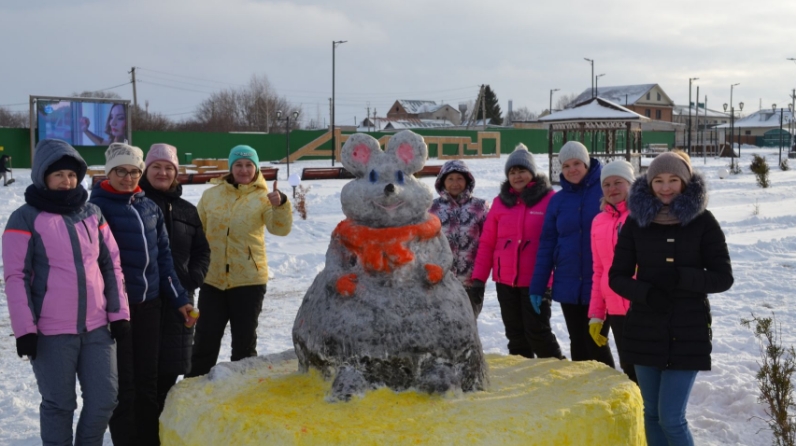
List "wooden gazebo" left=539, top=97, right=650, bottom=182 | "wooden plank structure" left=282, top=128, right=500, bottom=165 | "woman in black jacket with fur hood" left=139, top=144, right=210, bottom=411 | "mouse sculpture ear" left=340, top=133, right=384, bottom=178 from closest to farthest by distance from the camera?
"mouse sculpture ear" left=340, top=133, right=384, bottom=178 < "woman in black jacket with fur hood" left=139, top=144, right=210, bottom=411 < "wooden gazebo" left=539, top=97, right=650, bottom=182 < "wooden plank structure" left=282, top=128, right=500, bottom=165

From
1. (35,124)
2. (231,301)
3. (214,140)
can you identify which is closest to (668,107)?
(214,140)

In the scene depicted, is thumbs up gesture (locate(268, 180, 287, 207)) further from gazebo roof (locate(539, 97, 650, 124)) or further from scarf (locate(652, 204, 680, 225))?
gazebo roof (locate(539, 97, 650, 124))

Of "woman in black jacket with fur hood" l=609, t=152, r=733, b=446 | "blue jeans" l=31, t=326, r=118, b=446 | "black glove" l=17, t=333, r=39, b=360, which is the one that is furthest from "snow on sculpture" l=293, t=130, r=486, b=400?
"black glove" l=17, t=333, r=39, b=360

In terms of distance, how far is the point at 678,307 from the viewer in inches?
131

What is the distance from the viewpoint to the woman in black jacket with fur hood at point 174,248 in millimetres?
3994

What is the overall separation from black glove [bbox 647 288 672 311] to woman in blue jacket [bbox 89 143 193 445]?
94.5 inches

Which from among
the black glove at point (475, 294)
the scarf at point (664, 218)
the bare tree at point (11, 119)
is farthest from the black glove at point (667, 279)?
the bare tree at point (11, 119)

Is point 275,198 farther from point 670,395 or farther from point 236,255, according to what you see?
point 670,395

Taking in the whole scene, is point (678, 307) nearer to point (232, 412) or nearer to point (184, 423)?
point (232, 412)

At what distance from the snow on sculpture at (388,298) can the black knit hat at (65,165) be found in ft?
4.17

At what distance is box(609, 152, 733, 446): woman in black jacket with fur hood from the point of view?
3291 millimetres

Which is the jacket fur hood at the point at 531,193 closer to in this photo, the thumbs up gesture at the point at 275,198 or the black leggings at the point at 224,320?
the thumbs up gesture at the point at 275,198

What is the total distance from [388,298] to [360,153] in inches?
29.0

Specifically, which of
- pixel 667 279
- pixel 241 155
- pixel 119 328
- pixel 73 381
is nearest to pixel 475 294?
pixel 667 279
